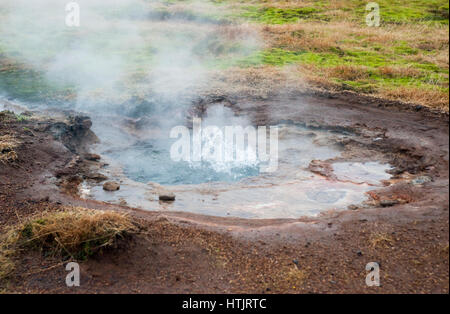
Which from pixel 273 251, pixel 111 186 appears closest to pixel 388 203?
pixel 273 251

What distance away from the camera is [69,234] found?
488 centimetres

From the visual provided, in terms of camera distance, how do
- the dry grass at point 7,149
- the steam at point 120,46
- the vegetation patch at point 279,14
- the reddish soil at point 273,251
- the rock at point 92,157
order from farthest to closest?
the vegetation patch at point 279,14
the steam at point 120,46
the rock at point 92,157
the dry grass at point 7,149
the reddish soil at point 273,251

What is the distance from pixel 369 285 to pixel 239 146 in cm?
537

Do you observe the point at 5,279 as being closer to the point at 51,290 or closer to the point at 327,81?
the point at 51,290

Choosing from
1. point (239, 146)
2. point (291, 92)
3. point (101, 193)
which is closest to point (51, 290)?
point (101, 193)

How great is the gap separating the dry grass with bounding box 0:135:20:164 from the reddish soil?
93 centimetres

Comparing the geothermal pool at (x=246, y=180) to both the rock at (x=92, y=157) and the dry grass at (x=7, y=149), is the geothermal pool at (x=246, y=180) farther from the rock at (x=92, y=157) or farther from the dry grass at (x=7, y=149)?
the dry grass at (x=7, y=149)

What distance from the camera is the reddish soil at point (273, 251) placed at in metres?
4.04

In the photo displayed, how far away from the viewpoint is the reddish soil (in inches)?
159

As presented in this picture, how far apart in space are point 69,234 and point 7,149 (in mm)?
3921

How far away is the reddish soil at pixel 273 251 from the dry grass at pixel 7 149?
0.93 m

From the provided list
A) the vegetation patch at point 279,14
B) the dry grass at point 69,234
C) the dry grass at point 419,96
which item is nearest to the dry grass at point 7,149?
the dry grass at point 69,234

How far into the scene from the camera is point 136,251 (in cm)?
484

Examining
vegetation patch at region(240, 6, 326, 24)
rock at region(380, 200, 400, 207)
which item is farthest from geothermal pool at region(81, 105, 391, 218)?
vegetation patch at region(240, 6, 326, 24)
